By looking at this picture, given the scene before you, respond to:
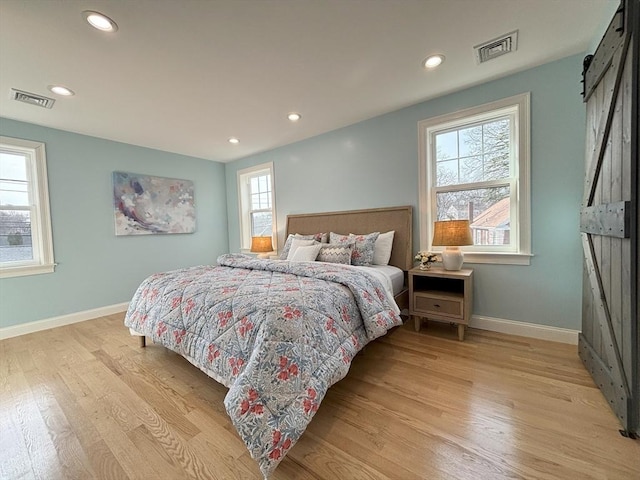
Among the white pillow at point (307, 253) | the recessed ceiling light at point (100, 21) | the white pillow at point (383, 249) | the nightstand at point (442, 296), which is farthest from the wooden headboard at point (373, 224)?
the recessed ceiling light at point (100, 21)

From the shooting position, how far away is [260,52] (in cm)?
196

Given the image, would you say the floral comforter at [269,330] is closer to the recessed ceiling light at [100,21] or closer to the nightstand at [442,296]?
the nightstand at [442,296]

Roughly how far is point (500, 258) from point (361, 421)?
204 cm

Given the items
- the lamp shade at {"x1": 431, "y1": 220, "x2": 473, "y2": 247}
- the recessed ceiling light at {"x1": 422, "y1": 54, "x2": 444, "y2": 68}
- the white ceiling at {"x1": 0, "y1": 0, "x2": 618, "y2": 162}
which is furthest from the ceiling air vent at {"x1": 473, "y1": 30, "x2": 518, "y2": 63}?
the lamp shade at {"x1": 431, "y1": 220, "x2": 473, "y2": 247}

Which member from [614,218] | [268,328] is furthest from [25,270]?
[614,218]

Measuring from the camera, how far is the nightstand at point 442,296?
2.37 m

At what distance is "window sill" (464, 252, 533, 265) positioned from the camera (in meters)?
2.42

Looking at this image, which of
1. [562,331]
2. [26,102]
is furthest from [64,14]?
[562,331]

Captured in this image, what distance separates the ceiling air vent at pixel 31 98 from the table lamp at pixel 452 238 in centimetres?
Answer: 402

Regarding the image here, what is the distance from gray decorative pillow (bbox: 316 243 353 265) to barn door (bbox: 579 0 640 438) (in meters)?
1.92

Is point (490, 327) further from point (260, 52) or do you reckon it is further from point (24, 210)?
point (24, 210)

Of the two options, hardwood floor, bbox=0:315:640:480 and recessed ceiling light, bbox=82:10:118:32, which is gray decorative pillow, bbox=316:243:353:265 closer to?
hardwood floor, bbox=0:315:640:480

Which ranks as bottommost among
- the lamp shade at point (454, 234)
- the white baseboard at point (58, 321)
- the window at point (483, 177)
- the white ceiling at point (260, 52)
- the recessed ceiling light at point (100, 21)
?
the white baseboard at point (58, 321)

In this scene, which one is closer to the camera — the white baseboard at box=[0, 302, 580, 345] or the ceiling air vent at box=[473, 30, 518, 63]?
the ceiling air vent at box=[473, 30, 518, 63]
